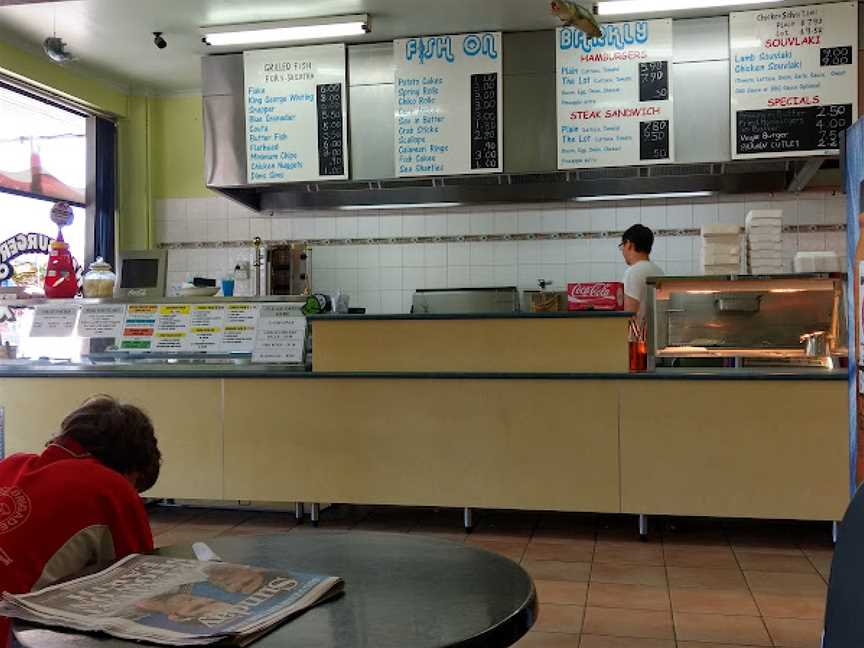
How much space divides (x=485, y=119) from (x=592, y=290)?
56.1 inches

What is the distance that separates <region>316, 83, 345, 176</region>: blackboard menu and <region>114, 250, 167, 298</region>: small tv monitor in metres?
1.46

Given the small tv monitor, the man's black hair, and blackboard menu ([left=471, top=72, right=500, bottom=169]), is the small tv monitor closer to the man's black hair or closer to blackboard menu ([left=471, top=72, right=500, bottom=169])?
blackboard menu ([left=471, top=72, right=500, bottom=169])

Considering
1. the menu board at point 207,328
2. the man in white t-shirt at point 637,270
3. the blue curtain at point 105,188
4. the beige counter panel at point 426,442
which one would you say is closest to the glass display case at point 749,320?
the man in white t-shirt at point 637,270

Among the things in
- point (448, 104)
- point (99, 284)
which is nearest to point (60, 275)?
point (99, 284)

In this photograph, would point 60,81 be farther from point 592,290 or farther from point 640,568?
point 640,568

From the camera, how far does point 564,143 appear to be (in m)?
5.77

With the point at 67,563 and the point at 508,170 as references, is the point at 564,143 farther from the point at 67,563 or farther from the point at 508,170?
the point at 67,563

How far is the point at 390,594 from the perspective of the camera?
124 centimetres

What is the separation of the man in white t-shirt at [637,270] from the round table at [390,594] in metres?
3.59

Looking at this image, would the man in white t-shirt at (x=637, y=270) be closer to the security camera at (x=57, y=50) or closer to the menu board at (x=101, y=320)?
the menu board at (x=101, y=320)

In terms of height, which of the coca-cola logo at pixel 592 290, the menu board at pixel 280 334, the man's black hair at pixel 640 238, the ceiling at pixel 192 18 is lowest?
the menu board at pixel 280 334

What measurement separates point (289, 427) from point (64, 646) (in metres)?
3.57

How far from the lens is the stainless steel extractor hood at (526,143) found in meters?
5.62

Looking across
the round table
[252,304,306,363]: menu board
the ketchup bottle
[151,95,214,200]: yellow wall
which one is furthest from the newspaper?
[151,95,214,200]: yellow wall
